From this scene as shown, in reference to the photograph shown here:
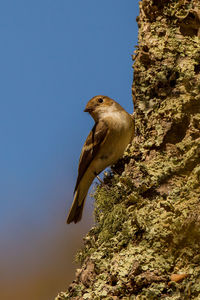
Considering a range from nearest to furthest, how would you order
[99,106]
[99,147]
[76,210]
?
[76,210]
[99,147]
[99,106]

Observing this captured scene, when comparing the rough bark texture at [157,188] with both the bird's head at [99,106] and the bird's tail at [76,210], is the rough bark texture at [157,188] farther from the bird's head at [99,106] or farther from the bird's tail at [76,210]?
the bird's head at [99,106]

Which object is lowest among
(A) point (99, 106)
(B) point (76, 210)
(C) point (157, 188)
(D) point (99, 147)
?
(C) point (157, 188)

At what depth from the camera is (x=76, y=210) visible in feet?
18.0

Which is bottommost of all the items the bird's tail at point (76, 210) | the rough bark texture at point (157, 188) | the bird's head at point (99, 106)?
the rough bark texture at point (157, 188)

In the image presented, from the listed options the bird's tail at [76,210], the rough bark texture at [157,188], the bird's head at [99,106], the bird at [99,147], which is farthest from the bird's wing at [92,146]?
the rough bark texture at [157,188]

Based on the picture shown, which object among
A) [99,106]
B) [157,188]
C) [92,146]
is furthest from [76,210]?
[157,188]

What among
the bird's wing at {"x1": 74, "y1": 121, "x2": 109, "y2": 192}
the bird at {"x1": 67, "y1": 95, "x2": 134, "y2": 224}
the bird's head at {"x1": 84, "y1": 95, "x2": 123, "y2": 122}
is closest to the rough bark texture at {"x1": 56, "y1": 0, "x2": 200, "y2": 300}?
the bird at {"x1": 67, "y1": 95, "x2": 134, "y2": 224}

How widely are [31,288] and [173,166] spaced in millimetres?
3327

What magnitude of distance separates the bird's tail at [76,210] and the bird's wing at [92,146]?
21cm

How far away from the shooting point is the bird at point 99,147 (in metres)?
5.28

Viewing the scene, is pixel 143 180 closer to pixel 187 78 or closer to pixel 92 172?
pixel 187 78

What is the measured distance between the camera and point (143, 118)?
414 cm

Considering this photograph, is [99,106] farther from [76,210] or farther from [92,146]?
[76,210]

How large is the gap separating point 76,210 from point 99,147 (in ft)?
2.39
